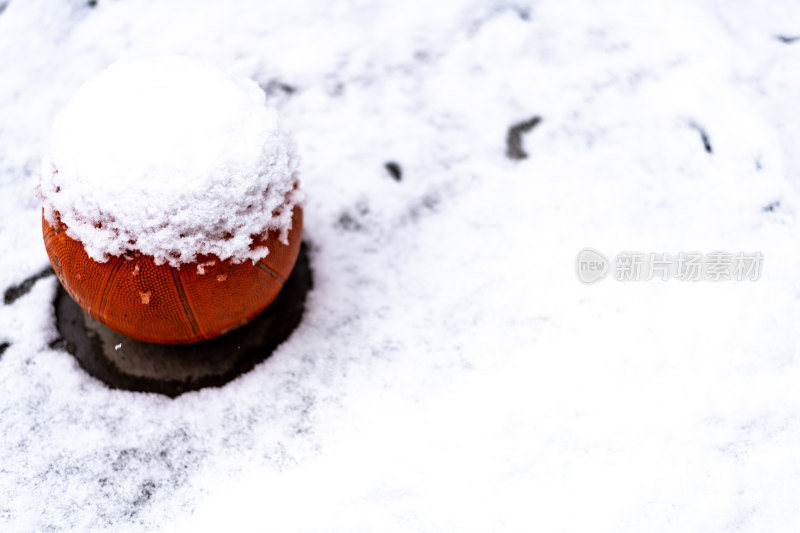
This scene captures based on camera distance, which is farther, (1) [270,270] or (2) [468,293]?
(2) [468,293]

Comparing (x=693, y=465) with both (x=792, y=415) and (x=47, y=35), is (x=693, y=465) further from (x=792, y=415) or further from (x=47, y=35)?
(x=47, y=35)

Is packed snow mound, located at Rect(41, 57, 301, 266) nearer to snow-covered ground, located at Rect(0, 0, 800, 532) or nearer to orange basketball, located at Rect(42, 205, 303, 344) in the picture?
orange basketball, located at Rect(42, 205, 303, 344)

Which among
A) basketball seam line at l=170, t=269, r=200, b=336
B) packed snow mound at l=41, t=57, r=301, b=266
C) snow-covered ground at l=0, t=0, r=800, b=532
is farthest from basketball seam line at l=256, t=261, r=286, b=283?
snow-covered ground at l=0, t=0, r=800, b=532

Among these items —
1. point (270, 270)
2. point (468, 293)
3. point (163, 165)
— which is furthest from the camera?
point (468, 293)

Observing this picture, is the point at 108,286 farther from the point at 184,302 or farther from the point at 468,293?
the point at 468,293

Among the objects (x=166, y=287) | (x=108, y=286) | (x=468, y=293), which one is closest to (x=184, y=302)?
(x=166, y=287)

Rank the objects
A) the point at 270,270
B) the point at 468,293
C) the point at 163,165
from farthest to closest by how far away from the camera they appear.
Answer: the point at 468,293, the point at 270,270, the point at 163,165

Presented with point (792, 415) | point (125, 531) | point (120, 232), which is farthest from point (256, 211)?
point (792, 415)

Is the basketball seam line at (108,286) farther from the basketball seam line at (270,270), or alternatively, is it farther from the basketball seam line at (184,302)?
the basketball seam line at (270,270)
